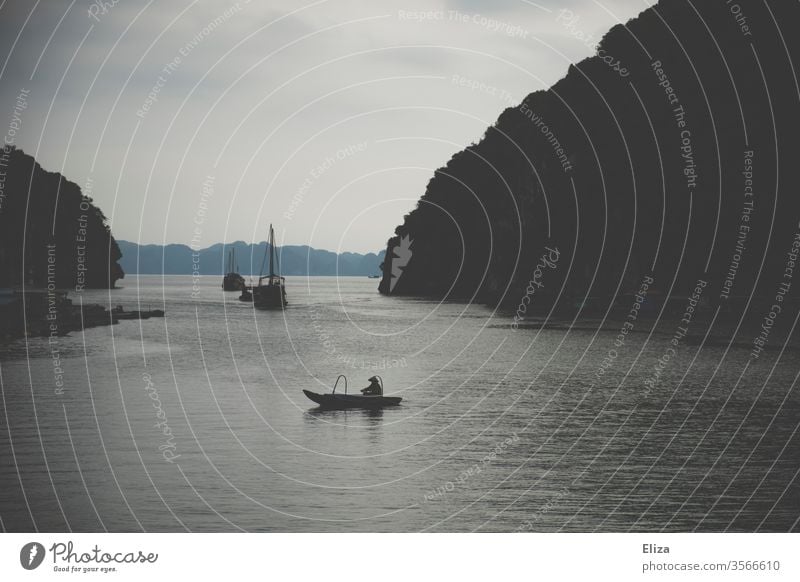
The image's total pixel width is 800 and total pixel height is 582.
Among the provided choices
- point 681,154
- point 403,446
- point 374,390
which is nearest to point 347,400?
point 374,390

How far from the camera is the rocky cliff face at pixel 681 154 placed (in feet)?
383

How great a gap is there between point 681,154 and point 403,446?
338 ft

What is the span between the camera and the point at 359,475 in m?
31.3

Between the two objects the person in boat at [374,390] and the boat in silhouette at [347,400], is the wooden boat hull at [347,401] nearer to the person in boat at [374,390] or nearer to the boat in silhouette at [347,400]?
the boat in silhouette at [347,400]

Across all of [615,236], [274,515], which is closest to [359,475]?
[274,515]

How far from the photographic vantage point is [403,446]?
1457 inches

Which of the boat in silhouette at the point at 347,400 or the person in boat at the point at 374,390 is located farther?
the person in boat at the point at 374,390

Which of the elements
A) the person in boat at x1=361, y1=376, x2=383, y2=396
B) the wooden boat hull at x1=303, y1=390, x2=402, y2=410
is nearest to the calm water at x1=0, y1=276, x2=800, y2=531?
the wooden boat hull at x1=303, y1=390, x2=402, y2=410

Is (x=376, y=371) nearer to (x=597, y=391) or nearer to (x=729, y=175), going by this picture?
(x=597, y=391)

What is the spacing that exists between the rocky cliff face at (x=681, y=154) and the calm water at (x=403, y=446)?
45696 millimetres

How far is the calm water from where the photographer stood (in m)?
26.1

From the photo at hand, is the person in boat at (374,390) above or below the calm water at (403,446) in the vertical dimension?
above

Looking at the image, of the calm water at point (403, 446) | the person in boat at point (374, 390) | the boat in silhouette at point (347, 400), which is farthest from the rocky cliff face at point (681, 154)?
the boat in silhouette at point (347, 400)

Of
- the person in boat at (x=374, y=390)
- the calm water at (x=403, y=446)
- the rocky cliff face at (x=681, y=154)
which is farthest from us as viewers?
the rocky cliff face at (x=681, y=154)
